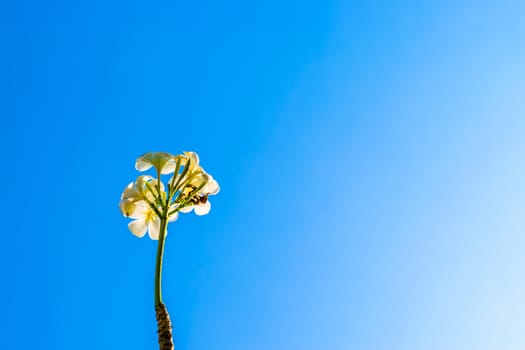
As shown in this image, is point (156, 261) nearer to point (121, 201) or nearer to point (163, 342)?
point (163, 342)

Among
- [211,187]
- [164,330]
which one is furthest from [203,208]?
[164,330]

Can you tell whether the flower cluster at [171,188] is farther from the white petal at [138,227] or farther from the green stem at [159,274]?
the green stem at [159,274]

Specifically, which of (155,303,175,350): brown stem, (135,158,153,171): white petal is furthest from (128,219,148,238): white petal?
(155,303,175,350): brown stem

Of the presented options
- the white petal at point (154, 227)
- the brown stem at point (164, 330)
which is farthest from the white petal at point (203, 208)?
the brown stem at point (164, 330)

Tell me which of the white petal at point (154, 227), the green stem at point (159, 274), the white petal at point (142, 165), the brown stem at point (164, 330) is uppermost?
the white petal at point (142, 165)

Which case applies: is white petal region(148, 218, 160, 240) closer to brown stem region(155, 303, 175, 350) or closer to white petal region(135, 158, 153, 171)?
white petal region(135, 158, 153, 171)

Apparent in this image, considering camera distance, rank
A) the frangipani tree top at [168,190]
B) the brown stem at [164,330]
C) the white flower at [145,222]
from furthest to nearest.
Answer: the white flower at [145,222], the frangipani tree top at [168,190], the brown stem at [164,330]

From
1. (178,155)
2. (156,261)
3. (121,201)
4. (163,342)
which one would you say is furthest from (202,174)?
(163,342)
